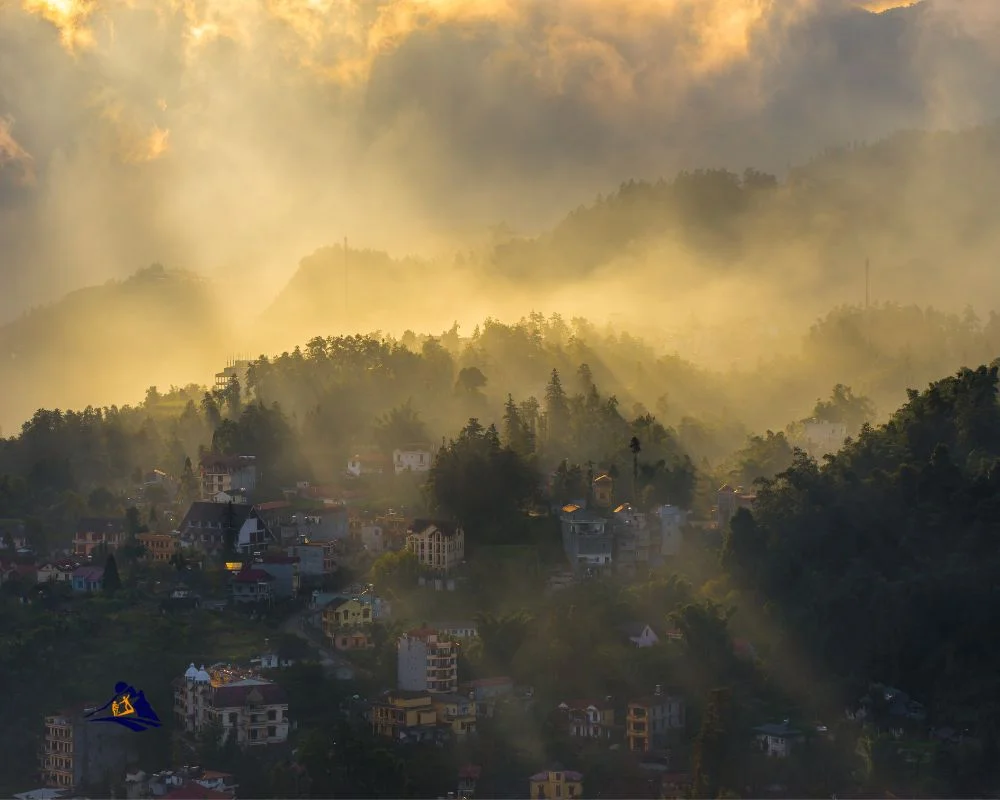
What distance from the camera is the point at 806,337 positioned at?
79.4 meters

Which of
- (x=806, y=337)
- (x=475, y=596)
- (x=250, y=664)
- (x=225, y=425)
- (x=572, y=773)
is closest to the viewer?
(x=572, y=773)

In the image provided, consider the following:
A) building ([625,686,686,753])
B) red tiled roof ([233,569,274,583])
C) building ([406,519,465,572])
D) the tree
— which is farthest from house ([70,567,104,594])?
building ([625,686,686,753])

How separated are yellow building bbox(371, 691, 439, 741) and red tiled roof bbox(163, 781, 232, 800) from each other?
11.8 feet

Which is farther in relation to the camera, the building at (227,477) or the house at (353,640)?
the building at (227,477)

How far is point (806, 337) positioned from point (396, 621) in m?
32.3

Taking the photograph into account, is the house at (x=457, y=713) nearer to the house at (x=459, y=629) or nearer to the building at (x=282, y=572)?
the house at (x=459, y=629)

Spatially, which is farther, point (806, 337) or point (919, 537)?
point (806, 337)

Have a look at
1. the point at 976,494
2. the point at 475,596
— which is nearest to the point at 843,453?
the point at 976,494

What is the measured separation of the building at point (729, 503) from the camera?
56644mm

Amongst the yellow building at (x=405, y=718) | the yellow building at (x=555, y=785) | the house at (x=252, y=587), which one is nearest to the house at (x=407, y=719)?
the yellow building at (x=405, y=718)

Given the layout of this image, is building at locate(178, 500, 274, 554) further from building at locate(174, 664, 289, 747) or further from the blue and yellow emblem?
the blue and yellow emblem

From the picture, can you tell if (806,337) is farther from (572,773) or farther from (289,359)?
(572,773)

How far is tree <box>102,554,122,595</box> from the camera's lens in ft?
169

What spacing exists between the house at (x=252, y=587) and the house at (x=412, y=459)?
29.0 ft
